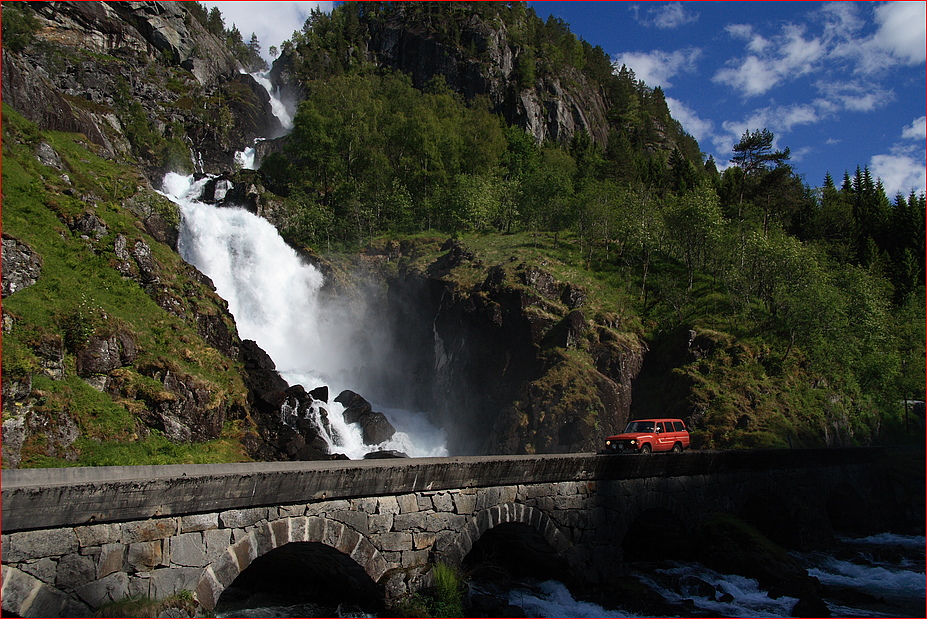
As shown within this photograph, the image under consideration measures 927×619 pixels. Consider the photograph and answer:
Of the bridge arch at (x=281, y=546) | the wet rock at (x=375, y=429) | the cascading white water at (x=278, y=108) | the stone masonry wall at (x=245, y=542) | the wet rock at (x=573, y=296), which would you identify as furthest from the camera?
the cascading white water at (x=278, y=108)

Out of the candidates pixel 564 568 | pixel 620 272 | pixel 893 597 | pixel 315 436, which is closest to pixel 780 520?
pixel 893 597

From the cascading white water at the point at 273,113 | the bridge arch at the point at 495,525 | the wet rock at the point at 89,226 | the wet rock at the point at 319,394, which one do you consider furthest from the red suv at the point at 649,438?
the cascading white water at the point at 273,113

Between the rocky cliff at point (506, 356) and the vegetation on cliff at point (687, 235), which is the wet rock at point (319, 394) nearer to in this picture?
the rocky cliff at point (506, 356)

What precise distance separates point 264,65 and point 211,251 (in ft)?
378

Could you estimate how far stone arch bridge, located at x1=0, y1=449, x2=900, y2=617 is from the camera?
26.4 ft

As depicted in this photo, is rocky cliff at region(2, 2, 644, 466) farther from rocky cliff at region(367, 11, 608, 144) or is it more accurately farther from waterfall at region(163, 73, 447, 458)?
rocky cliff at region(367, 11, 608, 144)

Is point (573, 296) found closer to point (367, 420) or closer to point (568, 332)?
point (568, 332)

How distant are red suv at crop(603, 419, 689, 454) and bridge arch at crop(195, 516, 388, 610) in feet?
38.7

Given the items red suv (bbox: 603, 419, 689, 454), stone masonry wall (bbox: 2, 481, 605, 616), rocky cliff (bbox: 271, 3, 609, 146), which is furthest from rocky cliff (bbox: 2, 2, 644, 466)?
rocky cliff (bbox: 271, 3, 609, 146)

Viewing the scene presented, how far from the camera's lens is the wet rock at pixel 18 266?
23.5m

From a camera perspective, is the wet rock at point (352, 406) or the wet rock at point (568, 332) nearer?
the wet rock at point (352, 406)

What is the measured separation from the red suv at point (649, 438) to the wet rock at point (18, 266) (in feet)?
78.3

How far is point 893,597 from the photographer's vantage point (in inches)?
678

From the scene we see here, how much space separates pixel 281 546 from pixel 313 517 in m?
0.76
